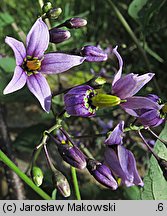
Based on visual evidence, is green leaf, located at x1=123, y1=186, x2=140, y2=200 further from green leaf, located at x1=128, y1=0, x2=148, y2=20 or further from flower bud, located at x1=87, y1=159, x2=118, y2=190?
green leaf, located at x1=128, y1=0, x2=148, y2=20

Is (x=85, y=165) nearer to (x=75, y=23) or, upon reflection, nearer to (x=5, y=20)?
(x=75, y=23)

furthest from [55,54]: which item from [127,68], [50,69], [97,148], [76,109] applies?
[127,68]

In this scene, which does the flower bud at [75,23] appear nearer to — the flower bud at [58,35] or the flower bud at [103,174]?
the flower bud at [58,35]

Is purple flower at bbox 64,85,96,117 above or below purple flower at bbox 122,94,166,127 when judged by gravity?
above

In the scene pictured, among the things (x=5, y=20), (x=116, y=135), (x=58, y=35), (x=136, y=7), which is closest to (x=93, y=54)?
(x=58, y=35)

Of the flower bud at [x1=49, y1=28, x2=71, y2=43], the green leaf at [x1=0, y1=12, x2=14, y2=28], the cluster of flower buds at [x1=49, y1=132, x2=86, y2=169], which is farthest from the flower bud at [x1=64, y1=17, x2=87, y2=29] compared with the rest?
the green leaf at [x1=0, y1=12, x2=14, y2=28]
